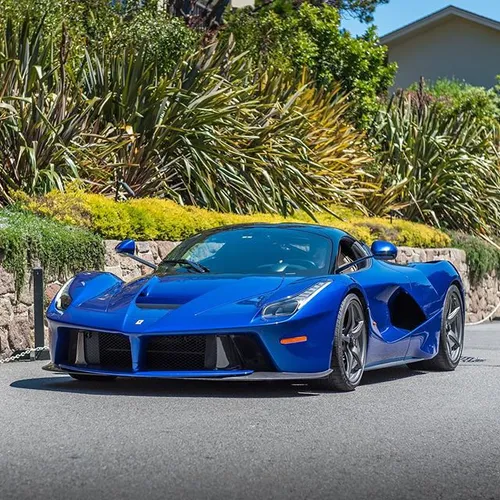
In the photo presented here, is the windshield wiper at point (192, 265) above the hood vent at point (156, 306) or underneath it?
above

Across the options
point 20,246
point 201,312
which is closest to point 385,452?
point 201,312

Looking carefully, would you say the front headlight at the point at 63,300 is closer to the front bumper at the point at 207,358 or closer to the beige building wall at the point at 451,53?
the front bumper at the point at 207,358

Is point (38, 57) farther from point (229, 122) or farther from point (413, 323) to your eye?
point (413, 323)

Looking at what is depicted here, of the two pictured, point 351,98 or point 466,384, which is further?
point 351,98

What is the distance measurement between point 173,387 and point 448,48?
4111cm

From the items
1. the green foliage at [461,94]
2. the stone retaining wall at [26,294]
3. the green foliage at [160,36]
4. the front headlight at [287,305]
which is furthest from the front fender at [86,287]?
the green foliage at [461,94]

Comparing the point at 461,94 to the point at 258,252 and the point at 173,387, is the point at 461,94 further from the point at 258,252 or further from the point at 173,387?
the point at 173,387

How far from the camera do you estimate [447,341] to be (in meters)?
10.5

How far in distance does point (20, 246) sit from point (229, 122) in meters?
6.60

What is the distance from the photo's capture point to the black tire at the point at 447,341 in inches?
411

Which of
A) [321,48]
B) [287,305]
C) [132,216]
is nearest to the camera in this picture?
[287,305]

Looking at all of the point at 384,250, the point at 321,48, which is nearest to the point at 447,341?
the point at 384,250

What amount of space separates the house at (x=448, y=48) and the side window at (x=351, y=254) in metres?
37.5

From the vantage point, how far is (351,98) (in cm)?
2588
